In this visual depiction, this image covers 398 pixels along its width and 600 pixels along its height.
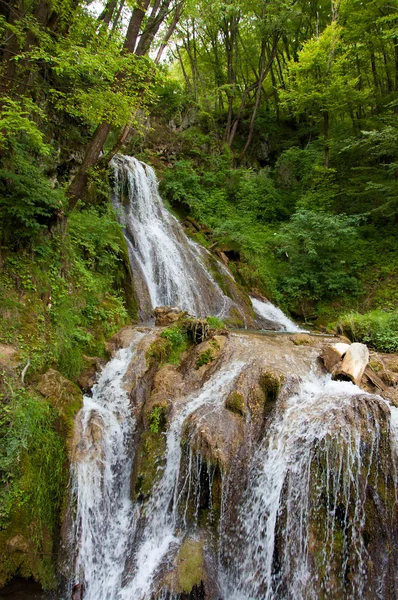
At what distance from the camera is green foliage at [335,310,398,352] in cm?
764

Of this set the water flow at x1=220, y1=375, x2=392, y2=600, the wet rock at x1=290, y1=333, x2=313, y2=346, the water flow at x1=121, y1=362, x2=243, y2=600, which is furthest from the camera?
the wet rock at x1=290, y1=333, x2=313, y2=346

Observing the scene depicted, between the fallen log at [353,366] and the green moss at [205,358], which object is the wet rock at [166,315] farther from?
the fallen log at [353,366]

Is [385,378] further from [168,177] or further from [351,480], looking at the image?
[168,177]

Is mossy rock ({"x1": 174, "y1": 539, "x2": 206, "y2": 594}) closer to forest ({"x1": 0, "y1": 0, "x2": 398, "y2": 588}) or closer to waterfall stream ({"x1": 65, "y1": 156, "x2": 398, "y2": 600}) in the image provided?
waterfall stream ({"x1": 65, "y1": 156, "x2": 398, "y2": 600})

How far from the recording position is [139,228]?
36.1ft

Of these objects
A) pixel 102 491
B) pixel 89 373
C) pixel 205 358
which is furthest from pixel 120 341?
pixel 102 491

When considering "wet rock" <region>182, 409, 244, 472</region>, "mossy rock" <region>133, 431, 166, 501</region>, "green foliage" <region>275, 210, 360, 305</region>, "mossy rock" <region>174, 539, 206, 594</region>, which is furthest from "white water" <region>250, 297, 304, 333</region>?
"mossy rock" <region>174, 539, 206, 594</region>

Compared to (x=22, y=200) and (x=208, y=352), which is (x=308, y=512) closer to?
(x=208, y=352)

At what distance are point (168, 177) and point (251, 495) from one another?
13.0 m

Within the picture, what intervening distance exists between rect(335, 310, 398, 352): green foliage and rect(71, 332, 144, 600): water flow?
5.61 meters

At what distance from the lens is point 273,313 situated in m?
11.6

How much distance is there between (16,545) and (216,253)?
10367mm

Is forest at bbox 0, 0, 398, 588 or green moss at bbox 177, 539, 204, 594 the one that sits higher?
forest at bbox 0, 0, 398, 588

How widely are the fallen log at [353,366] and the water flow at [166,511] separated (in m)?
1.71
